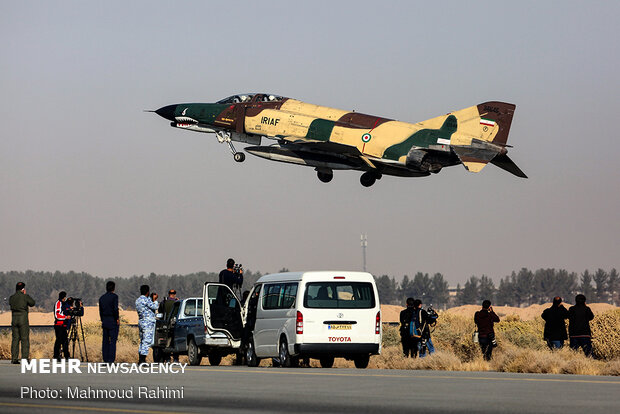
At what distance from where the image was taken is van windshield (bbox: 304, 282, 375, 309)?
2208 centimetres

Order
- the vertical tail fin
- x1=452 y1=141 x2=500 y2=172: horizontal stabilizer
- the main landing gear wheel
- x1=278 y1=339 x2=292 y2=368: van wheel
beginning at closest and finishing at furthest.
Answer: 1. x1=278 y1=339 x2=292 y2=368: van wheel
2. x1=452 y1=141 x2=500 y2=172: horizontal stabilizer
3. the vertical tail fin
4. the main landing gear wheel

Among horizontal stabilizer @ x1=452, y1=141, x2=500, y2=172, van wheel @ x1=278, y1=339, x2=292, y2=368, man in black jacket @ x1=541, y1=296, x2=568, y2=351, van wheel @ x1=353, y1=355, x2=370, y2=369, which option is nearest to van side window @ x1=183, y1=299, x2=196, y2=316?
van wheel @ x1=278, y1=339, x2=292, y2=368

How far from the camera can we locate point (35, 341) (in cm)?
4300

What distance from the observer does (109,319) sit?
2297cm

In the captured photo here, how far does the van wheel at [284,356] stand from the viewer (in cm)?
2252

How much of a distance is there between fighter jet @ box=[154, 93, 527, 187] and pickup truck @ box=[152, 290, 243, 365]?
48.8 ft

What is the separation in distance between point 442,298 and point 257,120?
139 meters

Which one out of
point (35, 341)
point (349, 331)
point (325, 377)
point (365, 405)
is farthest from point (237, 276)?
point (35, 341)

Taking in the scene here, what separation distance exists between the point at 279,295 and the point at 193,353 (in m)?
3.50

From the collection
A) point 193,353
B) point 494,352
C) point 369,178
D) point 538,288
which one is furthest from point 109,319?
point 538,288

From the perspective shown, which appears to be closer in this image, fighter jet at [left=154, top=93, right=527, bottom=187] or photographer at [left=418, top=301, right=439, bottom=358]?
photographer at [left=418, top=301, right=439, bottom=358]

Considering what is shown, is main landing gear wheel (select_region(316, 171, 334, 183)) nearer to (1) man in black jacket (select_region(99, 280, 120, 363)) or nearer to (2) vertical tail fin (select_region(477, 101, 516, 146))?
(2) vertical tail fin (select_region(477, 101, 516, 146))

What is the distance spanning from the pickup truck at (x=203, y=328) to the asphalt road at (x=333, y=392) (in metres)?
3.17

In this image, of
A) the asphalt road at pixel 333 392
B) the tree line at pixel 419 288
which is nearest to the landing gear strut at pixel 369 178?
the asphalt road at pixel 333 392
